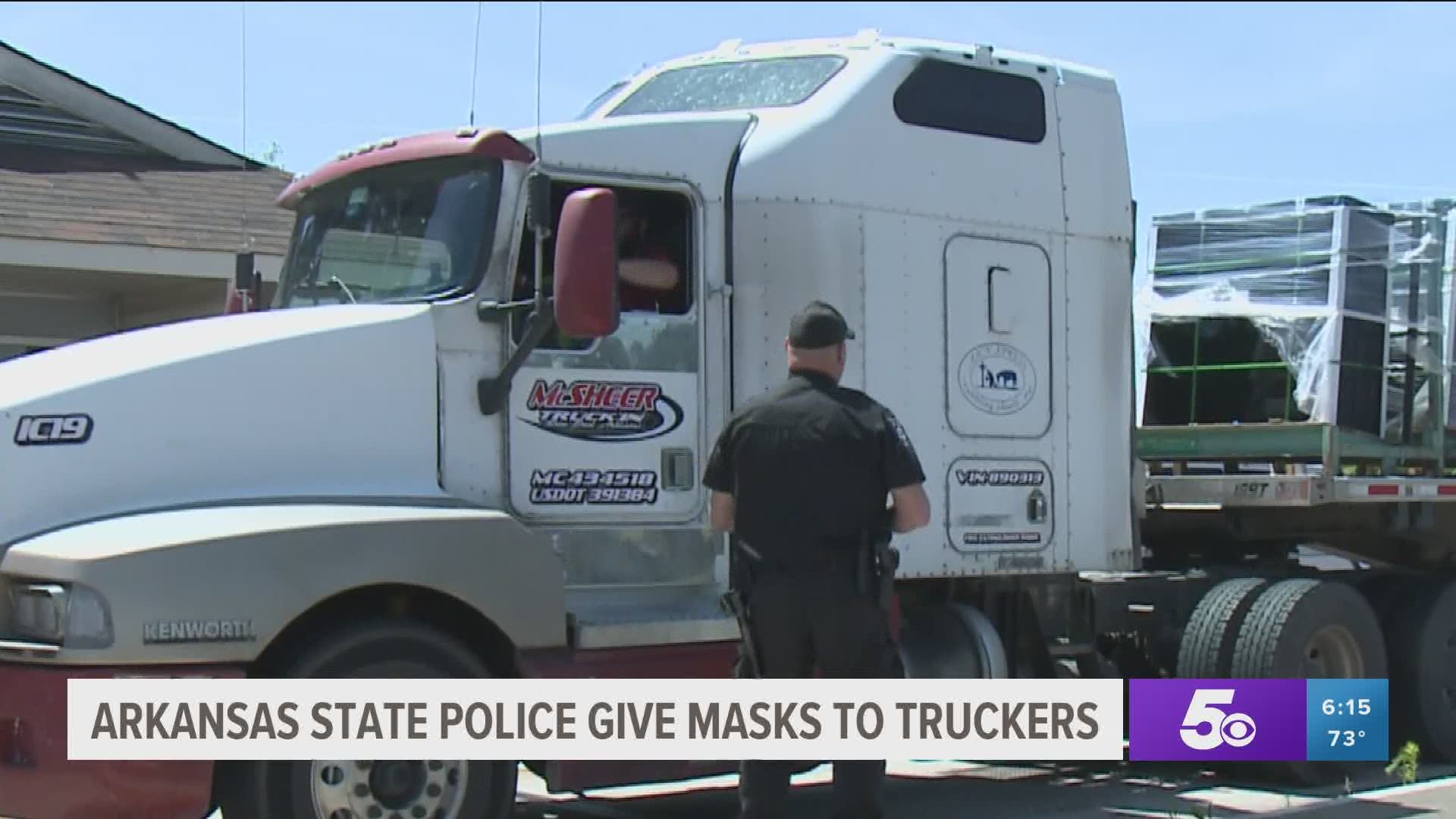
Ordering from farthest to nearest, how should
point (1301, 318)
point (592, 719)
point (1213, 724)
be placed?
point (1301, 318) < point (1213, 724) < point (592, 719)

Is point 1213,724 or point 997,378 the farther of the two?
point 1213,724

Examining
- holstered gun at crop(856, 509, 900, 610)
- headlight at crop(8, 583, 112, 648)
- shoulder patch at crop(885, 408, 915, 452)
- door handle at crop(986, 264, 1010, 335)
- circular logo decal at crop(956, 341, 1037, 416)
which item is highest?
door handle at crop(986, 264, 1010, 335)

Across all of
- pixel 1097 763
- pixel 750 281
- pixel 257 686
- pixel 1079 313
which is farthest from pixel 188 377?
pixel 1097 763

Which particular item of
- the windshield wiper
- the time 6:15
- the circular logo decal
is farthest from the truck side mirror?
the time 6:15

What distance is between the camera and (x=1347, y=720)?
332 inches

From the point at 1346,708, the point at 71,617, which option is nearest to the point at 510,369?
the point at 71,617

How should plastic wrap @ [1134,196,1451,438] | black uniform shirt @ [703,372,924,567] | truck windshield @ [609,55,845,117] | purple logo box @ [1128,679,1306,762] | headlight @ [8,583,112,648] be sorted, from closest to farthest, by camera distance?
headlight @ [8,583,112,648] < black uniform shirt @ [703,372,924,567] < truck windshield @ [609,55,845,117] < purple logo box @ [1128,679,1306,762] < plastic wrap @ [1134,196,1451,438]

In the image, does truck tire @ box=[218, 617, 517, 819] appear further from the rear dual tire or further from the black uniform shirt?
the rear dual tire

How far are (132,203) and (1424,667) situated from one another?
9.00m

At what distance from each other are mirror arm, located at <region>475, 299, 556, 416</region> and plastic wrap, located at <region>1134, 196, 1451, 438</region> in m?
4.51

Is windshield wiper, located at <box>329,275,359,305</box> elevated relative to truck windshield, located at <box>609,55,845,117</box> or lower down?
lower down

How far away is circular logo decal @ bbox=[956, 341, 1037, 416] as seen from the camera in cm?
772

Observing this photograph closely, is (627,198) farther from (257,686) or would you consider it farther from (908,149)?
(257,686)

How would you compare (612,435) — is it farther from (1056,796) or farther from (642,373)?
(1056,796)
